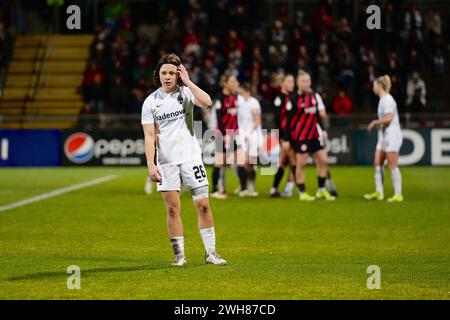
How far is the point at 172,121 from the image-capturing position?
10898 mm

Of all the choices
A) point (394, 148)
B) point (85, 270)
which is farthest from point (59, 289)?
point (394, 148)

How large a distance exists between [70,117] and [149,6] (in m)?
7.21

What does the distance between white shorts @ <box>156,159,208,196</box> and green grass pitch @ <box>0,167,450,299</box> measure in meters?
0.89

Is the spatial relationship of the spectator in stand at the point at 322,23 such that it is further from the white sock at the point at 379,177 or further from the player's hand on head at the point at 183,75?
the player's hand on head at the point at 183,75

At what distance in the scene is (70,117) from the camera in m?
31.8

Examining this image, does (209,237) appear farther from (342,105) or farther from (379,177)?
(342,105)

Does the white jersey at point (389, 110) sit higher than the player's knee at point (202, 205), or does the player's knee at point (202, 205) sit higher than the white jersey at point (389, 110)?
the white jersey at point (389, 110)

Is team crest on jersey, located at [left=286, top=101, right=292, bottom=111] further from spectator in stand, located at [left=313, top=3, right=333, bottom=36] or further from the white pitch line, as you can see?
spectator in stand, located at [left=313, top=3, right=333, bottom=36]

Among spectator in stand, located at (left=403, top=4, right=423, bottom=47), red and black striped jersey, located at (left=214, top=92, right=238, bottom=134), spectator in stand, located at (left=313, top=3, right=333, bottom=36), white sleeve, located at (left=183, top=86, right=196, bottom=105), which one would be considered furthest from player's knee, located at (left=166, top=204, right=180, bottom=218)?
spectator in stand, located at (left=313, top=3, right=333, bottom=36)

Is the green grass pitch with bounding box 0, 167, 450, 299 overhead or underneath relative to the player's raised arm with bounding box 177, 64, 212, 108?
underneath

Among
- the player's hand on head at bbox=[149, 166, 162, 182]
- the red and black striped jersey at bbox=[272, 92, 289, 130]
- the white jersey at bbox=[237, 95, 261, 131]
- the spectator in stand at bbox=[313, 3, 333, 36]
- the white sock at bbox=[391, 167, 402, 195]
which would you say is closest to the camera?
the player's hand on head at bbox=[149, 166, 162, 182]

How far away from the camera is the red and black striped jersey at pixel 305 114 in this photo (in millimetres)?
19328

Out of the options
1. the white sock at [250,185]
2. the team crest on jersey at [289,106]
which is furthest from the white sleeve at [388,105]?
the white sock at [250,185]

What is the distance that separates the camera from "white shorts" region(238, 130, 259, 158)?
2105 centimetres
